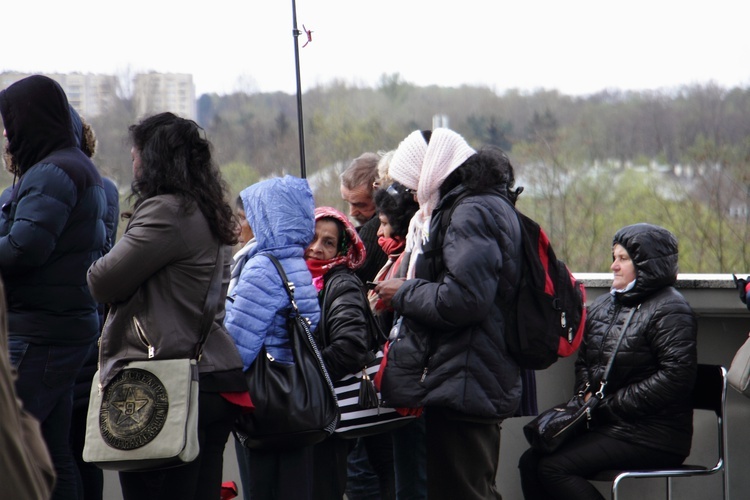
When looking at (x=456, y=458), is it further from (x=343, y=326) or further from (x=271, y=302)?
(x=271, y=302)

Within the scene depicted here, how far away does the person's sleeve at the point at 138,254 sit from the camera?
8.66 ft

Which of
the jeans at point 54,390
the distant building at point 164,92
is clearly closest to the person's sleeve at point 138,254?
the jeans at point 54,390

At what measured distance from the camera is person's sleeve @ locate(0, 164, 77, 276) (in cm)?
304

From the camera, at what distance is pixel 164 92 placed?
25.3 feet

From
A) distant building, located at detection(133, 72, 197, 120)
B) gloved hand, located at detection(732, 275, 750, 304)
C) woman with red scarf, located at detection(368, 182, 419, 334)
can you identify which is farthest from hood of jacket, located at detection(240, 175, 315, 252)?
distant building, located at detection(133, 72, 197, 120)

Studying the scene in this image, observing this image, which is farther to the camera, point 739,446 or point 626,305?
point 739,446

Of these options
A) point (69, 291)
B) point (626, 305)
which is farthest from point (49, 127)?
point (626, 305)

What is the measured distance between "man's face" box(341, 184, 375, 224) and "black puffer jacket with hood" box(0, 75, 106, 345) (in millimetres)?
1314

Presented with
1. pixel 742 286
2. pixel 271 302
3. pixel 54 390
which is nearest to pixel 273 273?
pixel 271 302

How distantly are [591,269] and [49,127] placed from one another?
505 cm

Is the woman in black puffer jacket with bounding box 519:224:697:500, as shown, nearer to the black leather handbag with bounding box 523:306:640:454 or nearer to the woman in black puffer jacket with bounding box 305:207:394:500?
the black leather handbag with bounding box 523:306:640:454

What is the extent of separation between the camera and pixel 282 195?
129 inches

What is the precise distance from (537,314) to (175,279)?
4.08 ft

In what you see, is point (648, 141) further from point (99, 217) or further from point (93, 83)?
point (99, 217)
